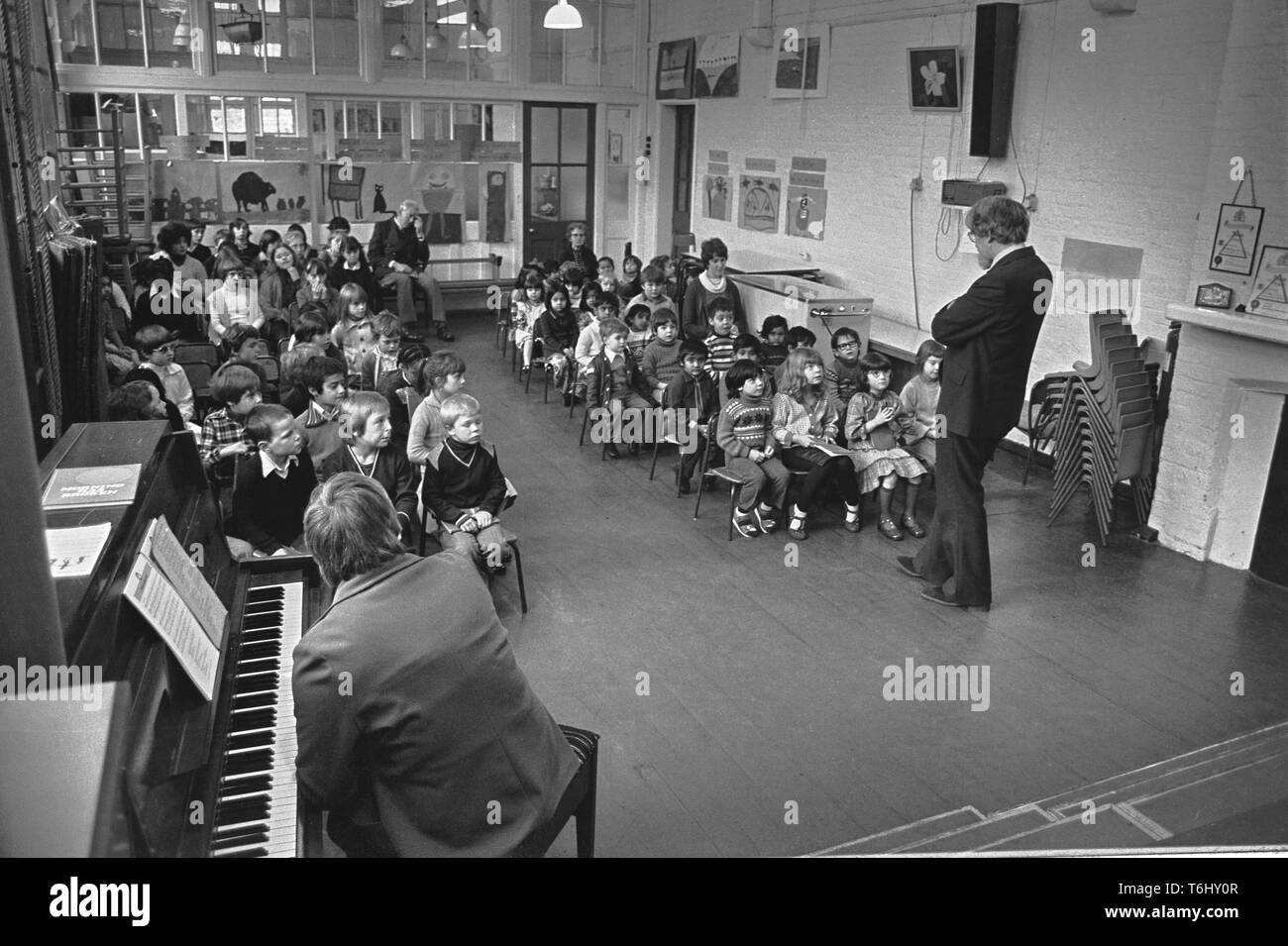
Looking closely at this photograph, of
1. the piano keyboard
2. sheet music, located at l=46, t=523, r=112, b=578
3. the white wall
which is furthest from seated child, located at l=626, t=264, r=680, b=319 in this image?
sheet music, located at l=46, t=523, r=112, b=578

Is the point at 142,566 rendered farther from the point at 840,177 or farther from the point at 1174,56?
the point at 840,177

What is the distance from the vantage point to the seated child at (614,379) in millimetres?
7480

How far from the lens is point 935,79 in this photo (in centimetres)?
859

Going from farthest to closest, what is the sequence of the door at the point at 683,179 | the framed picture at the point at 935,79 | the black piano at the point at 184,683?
the door at the point at 683,179
the framed picture at the point at 935,79
the black piano at the point at 184,683

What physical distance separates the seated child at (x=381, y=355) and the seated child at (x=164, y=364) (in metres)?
0.99

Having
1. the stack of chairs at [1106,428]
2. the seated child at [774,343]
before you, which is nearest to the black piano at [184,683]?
the stack of chairs at [1106,428]

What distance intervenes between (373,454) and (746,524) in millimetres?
2133

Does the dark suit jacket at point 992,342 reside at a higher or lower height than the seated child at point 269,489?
higher

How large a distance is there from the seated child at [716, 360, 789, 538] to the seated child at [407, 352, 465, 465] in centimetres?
151

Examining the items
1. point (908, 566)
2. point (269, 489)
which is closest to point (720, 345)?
point (908, 566)

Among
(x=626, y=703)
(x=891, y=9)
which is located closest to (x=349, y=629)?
(x=626, y=703)

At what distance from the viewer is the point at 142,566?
95.0 inches

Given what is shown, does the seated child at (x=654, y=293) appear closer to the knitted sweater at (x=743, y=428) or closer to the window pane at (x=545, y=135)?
the knitted sweater at (x=743, y=428)

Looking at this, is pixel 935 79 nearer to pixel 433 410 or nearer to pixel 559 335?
pixel 559 335
